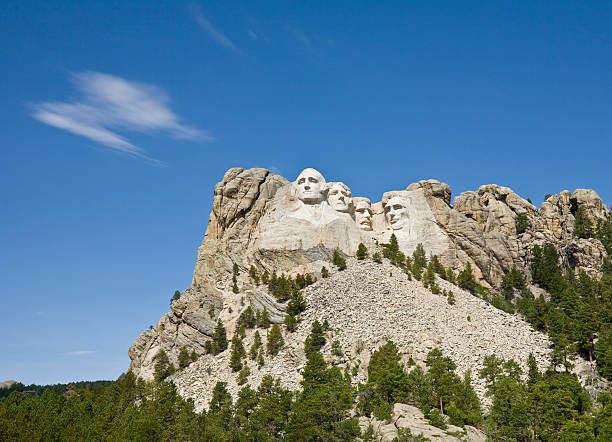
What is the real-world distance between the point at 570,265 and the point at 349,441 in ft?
164

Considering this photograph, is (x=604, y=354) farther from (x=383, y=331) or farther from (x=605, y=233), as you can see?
(x=605, y=233)

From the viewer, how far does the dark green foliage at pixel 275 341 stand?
7506 centimetres

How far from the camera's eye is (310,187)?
93938mm

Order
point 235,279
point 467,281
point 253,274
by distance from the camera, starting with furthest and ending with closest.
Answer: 1. point 467,281
2. point 235,279
3. point 253,274

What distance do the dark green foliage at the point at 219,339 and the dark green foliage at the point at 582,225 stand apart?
155 ft

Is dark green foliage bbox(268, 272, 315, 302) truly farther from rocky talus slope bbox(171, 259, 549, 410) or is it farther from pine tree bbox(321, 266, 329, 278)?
pine tree bbox(321, 266, 329, 278)

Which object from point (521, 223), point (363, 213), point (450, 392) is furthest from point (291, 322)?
point (521, 223)

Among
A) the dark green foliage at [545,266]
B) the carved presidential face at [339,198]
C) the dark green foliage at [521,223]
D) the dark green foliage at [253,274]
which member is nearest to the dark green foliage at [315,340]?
the dark green foliage at [253,274]

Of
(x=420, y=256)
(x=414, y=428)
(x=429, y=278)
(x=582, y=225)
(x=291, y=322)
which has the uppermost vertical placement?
(x=582, y=225)

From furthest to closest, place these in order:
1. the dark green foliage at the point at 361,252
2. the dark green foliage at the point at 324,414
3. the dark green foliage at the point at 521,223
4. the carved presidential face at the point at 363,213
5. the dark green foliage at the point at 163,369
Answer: the dark green foliage at the point at 521,223 < the carved presidential face at the point at 363,213 < the dark green foliage at the point at 361,252 < the dark green foliage at the point at 163,369 < the dark green foliage at the point at 324,414

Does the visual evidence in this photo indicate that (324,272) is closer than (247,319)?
No

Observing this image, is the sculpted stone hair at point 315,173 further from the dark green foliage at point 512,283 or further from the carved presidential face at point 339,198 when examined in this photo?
the dark green foliage at point 512,283

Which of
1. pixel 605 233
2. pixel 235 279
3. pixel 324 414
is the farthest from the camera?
pixel 605 233

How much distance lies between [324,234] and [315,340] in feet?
66.8
